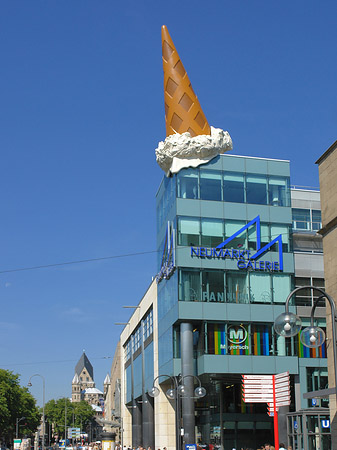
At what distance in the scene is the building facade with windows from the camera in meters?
43.4

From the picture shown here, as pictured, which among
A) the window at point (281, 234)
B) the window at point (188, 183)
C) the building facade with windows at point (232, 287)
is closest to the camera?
the building facade with windows at point (232, 287)

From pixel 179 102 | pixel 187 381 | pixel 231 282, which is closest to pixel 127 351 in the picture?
pixel 187 381

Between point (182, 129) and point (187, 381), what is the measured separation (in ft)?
56.1

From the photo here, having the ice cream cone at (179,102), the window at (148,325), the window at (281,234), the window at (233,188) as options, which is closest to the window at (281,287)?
the window at (281,234)

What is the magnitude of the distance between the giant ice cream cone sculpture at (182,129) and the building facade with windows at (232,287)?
0.95 metres

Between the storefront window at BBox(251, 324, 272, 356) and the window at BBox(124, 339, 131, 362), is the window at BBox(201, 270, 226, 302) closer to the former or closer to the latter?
the storefront window at BBox(251, 324, 272, 356)

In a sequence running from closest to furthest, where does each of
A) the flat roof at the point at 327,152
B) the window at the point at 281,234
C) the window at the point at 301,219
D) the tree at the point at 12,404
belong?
the flat roof at the point at 327,152 < the window at the point at 281,234 < the window at the point at 301,219 < the tree at the point at 12,404

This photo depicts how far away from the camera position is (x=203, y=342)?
43.2 m

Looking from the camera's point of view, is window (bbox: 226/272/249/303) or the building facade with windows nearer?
the building facade with windows

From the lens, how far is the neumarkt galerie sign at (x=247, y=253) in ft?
146

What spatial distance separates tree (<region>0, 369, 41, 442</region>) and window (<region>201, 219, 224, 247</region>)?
65.2 metres

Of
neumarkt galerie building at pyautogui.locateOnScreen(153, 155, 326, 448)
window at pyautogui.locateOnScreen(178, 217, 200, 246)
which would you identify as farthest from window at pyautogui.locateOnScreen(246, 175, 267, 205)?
window at pyautogui.locateOnScreen(178, 217, 200, 246)

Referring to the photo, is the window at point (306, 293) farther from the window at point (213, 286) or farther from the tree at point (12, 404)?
the tree at point (12, 404)

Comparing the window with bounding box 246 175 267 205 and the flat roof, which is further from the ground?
the window with bounding box 246 175 267 205
